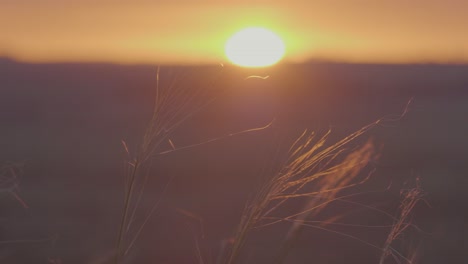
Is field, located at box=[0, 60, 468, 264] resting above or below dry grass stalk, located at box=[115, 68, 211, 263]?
below

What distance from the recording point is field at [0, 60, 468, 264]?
3201 millimetres

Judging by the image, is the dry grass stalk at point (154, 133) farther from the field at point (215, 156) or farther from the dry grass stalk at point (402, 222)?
the dry grass stalk at point (402, 222)

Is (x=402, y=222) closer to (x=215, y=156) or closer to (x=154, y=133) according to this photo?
(x=154, y=133)

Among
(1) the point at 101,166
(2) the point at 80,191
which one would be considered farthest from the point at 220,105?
(2) the point at 80,191

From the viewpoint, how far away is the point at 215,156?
7.32 metres

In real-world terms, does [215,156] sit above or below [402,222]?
below

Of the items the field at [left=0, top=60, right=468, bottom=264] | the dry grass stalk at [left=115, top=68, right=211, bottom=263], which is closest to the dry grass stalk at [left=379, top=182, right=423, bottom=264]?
the field at [left=0, top=60, right=468, bottom=264]

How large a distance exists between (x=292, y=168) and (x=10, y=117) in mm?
7784

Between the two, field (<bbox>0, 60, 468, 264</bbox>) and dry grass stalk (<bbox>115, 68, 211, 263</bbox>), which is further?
field (<bbox>0, 60, 468, 264</bbox>)

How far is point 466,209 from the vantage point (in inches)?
211

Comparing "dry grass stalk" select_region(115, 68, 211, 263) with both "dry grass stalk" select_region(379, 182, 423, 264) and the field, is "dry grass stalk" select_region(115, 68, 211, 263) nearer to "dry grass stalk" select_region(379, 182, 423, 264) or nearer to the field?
the field

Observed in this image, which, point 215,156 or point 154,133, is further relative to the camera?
point 215,156

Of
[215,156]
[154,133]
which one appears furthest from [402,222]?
[215,156]

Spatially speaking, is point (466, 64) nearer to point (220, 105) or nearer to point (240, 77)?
point (220, 105)
